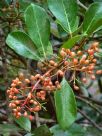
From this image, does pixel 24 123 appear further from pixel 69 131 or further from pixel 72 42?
pixel 72 42

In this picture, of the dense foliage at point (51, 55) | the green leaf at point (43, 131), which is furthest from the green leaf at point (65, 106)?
the green leaf at point (43, 131)

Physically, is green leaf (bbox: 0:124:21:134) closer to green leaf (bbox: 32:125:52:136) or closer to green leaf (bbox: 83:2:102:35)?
green leaf (bbox: 32:125:52:136)

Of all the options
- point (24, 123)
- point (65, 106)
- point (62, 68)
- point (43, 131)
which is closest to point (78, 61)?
point (62, 68)

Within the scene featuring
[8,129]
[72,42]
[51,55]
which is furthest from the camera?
[8,129]

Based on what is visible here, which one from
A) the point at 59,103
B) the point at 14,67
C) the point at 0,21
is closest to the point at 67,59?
the point at 59,103

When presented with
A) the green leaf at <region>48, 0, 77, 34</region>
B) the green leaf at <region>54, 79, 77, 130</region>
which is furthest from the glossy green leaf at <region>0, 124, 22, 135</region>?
the green leaf at <region>48, 0, 77, 34</region>
